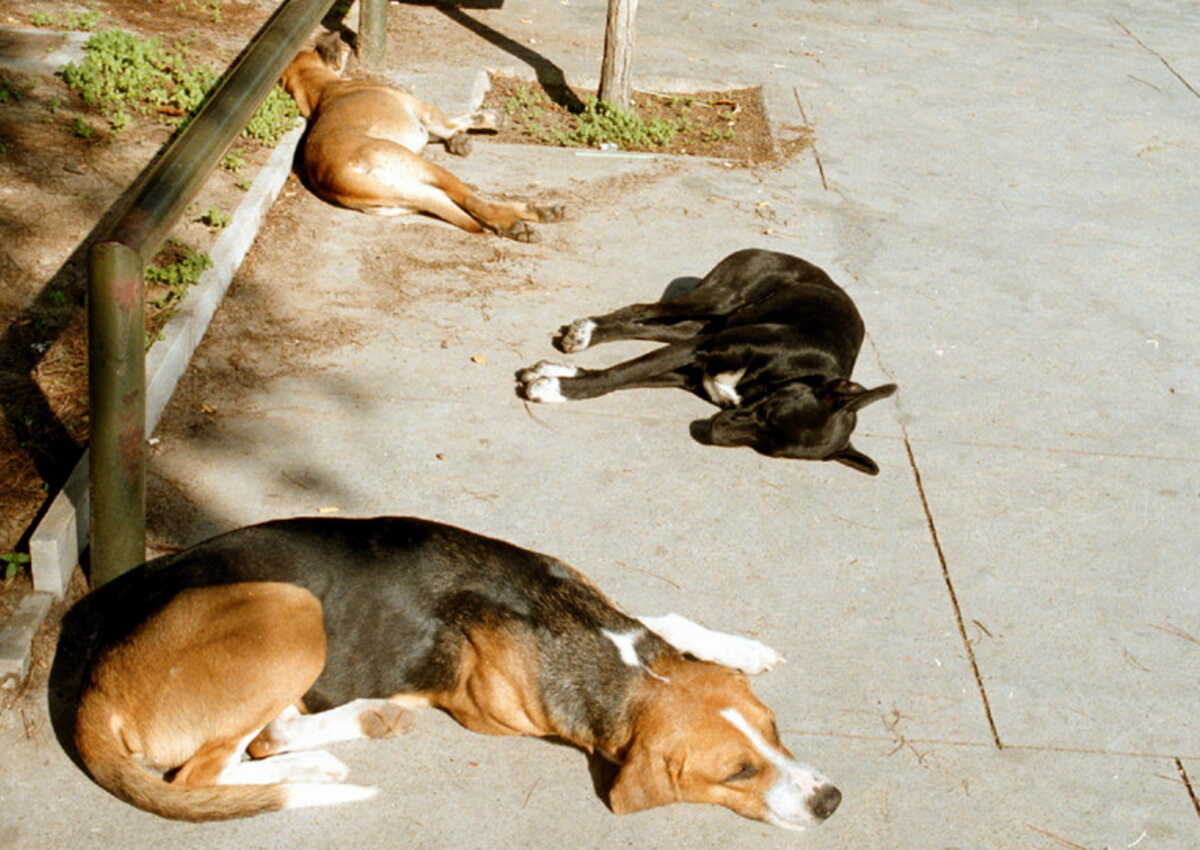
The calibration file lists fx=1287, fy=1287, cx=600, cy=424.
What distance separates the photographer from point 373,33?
8.90 m

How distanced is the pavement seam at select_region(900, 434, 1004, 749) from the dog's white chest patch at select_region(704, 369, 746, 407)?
30.5 inches

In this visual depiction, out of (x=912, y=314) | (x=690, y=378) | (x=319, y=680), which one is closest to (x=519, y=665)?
(x=319, y=680)

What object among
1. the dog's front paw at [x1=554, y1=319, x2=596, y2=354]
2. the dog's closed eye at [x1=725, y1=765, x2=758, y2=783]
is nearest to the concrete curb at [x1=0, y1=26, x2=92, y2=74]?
the dog's front paw at [x1=554, y1=319, x2=596, y2=354]

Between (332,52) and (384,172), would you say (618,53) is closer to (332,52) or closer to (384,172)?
(332,52)

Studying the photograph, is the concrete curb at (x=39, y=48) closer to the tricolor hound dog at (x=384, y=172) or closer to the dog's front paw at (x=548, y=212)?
the tricolor hound dog at (x=384, y=172)

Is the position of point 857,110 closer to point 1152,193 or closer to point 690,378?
point 1152,193

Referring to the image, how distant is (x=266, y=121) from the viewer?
7465mm

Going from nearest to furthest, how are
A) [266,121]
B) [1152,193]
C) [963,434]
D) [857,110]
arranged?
[963,434], [266,121], [1152,193], [857,110]

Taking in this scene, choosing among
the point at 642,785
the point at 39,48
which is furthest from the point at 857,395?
the point at 39,48

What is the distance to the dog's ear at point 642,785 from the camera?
11.6 ft

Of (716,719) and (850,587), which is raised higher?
(716,719)

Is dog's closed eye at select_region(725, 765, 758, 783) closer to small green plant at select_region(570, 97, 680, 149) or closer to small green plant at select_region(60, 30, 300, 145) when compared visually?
small green plant at select_region(60, 30, 300, 145)

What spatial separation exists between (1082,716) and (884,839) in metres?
0.95

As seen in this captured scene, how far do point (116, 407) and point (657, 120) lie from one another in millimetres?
5809
